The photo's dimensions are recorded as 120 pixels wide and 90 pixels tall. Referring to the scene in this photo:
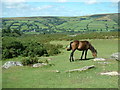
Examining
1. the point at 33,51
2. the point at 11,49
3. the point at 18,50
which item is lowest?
the point at 33,51

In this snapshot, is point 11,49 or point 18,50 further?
point 18,50

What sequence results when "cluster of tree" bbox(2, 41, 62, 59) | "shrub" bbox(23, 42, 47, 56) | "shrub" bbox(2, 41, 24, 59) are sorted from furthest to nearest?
"shrub" bbox(23, 42, 47, 56) < "cluster of tree" bbox(2, 41, 62, 59) < "shrub" bbox(2, 41, 24, 59)

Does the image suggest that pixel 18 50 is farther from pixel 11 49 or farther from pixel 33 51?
pixel 33 51

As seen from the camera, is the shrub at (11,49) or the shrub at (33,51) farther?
the shrub at (33,51)

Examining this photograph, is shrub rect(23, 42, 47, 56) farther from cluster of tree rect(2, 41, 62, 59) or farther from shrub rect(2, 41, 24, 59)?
shrub rect(2, 41, 24, 59)

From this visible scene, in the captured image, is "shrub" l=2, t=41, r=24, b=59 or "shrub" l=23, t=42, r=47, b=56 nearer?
"shrub" l=2, t=41, r=24, b=59

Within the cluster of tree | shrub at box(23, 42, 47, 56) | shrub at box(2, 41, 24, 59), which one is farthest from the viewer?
shrub at box(23, 42, 47, 56)

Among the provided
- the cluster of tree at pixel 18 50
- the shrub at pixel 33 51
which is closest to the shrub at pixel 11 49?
the cluster of tree at pixel 18 50

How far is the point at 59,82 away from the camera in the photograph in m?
12.1

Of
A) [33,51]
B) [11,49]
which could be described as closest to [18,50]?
[11,49]

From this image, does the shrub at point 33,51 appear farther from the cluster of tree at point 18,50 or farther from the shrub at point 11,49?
the shrub at point 11,49

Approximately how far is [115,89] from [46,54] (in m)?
18.8

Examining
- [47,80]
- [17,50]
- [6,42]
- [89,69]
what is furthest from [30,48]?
[47,80]

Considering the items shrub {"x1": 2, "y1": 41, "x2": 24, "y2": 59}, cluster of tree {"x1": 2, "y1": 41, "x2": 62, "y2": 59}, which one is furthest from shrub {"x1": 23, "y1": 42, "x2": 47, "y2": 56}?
shrub {"x1": 2, "y1": 41, "x2": 24, "y2": 59}
